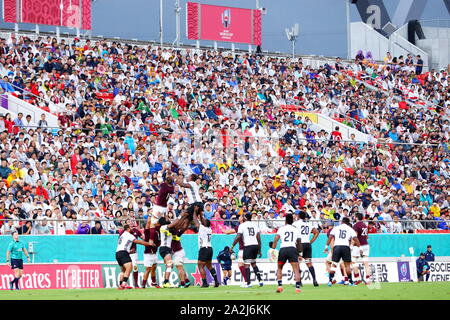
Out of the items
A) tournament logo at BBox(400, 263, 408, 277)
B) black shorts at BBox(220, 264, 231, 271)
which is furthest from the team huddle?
tournament logo at BBox(400, 263, 408, 277)

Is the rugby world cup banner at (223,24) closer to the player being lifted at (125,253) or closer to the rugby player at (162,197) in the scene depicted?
the rugby player at (162,197)

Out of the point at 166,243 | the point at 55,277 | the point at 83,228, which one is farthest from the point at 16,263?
the point at 166,243

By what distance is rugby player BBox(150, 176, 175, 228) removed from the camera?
24359 millimetres

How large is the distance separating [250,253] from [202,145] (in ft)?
39.5

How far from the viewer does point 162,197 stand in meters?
24.6

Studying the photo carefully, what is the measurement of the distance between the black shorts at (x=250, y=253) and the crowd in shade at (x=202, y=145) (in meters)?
5.55

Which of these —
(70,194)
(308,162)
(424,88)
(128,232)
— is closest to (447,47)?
(424,88)

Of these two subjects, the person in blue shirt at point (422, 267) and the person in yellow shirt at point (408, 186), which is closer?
the person in blue shirt at point (422, 267)

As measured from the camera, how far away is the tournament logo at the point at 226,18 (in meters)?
55.3

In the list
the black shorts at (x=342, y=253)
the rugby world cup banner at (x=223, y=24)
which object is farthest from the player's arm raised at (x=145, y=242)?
the rugby world cup banner at (x=223, y=24)

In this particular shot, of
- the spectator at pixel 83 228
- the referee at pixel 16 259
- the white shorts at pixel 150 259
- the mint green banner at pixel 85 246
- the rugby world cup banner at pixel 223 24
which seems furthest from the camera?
the rugby world cup banner at pixel 223 24

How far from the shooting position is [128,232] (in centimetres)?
2505

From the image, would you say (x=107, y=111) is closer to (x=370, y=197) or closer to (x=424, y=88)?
(x=370, y=197)

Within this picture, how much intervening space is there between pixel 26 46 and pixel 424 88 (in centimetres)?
2758
